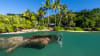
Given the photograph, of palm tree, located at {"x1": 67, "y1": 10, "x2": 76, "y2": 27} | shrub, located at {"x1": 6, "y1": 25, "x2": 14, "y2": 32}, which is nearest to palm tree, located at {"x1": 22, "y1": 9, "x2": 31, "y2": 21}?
shrub, located at {"x1": 6, "y1": 25, "x2": 14, "y2": 32}

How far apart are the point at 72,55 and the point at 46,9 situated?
28443 millimetres

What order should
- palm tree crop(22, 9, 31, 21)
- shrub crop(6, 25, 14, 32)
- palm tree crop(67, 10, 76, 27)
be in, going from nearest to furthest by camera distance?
1. shrub crop(6, 25, 14, 32)
2. palm tree crop(22, 9, 31, 21)
3. palm tree crop(67, 10, 76, 27)

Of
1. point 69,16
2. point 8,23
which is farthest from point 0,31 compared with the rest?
point 69,16

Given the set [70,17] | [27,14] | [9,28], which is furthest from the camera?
[70,17]

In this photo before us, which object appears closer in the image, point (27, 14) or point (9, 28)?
point (9, 28)

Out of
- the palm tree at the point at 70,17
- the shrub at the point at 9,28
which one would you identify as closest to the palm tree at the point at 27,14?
the shrub at the point at 9,28

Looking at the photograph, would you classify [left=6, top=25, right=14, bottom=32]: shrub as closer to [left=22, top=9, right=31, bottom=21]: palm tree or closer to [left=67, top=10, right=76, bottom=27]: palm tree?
[left=22, top=9, right=31, bottom=21]: palm tree

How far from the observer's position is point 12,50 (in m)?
5.44

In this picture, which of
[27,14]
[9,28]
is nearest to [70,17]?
[27,14]

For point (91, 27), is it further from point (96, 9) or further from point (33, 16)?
point (33, 16)

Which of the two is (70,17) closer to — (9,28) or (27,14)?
(27,14)

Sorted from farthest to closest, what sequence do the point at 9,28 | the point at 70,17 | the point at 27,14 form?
the point at 70,17
the point at 27,14
the point at 9,28

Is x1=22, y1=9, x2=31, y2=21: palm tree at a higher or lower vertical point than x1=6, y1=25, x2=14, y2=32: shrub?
higher

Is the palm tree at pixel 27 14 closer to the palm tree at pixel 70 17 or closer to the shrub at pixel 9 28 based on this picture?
the shrub at pixel 9 28
